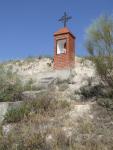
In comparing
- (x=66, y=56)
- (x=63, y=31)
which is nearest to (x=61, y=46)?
(x=63, y=31)

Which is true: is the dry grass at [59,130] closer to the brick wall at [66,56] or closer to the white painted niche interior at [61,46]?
the brick wall at [66,56]

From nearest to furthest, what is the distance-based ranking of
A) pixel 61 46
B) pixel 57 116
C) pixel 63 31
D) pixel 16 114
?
pixel 57 116, pixel 16 114, pixel 63 31, pixel 61 46

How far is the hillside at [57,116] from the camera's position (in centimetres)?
898

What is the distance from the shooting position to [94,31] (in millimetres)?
13086

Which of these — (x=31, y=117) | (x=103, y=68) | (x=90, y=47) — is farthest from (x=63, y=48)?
(x=31, y=117)

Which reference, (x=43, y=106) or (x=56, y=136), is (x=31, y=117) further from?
Result: (x=56, y=136)

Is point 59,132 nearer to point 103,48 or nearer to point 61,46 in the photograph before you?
point 103,48

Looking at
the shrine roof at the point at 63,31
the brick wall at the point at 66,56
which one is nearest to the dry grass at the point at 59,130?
the brick wall at the point at 66,56

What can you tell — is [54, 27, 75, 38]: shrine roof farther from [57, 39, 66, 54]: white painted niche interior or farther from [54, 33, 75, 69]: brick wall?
[57, 39, 66, 54]: white painted niche interior

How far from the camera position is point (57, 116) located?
10836 millimetres

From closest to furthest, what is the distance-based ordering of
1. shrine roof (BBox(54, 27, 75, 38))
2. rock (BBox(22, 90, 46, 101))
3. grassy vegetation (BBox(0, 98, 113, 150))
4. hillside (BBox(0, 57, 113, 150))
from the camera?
grassy vegetation (BBox(0, 98, 113, 150)) < hillside (BBox(0, 57, 113, 150)) < rock (BBox(22, 90, 46, 101)) < shrine roof (BBox(54, 27, 75, 38))

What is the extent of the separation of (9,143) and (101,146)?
8.50ft

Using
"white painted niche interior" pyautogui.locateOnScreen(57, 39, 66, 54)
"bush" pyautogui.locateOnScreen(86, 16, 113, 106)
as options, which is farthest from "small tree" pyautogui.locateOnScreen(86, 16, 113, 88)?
"white painted niche interior" pyautogui.locateOnScreen(57, 39, 66, 54)

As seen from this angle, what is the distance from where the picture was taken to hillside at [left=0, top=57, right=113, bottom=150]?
8977mm
